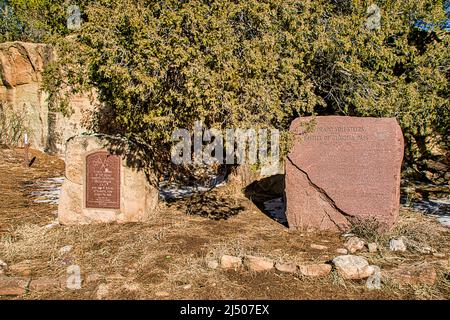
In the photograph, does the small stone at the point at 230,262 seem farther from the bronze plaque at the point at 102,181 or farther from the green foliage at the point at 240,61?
the bronze plaque at the point at 102,181

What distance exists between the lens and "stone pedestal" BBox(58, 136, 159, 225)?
591 cm

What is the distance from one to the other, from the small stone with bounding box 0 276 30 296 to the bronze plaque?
216cm

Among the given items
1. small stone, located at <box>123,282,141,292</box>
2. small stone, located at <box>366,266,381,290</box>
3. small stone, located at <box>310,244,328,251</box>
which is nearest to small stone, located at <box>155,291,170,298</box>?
small stone, located at <box>123,282,141,292</box>

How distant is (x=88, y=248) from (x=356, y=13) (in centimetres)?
516

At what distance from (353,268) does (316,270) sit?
37cm

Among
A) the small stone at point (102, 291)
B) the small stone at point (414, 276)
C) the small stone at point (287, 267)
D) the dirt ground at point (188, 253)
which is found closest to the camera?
the small stone at point (102, 291)

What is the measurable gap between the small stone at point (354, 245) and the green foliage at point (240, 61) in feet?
5.91

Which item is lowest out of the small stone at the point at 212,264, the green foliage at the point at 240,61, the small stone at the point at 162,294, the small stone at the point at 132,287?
the small stone at the point at 162,294

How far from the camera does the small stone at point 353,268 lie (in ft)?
13.0

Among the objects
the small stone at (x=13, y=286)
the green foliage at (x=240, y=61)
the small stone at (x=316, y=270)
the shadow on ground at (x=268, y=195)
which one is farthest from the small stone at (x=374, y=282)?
the small stone at (x=13, y=286)

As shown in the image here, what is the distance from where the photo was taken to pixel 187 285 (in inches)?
152
